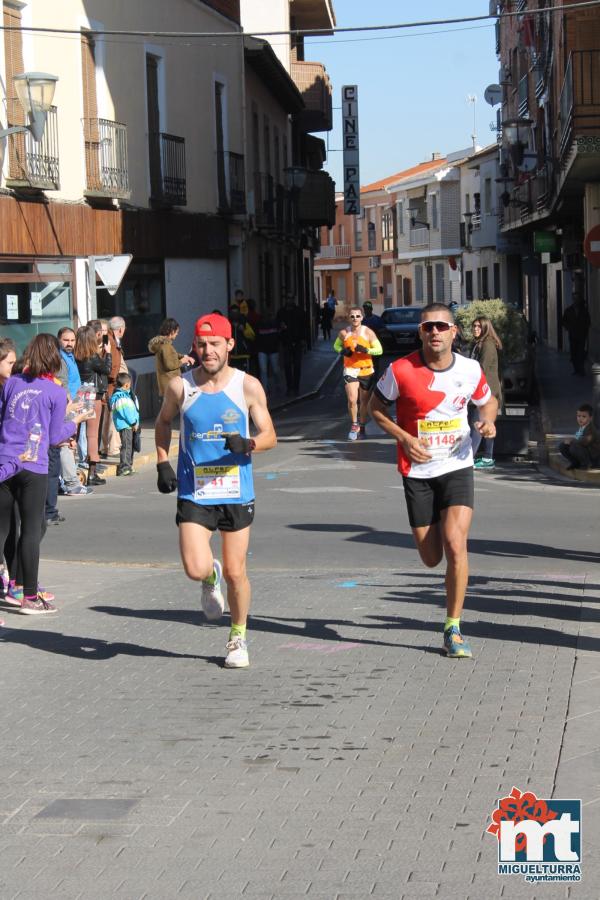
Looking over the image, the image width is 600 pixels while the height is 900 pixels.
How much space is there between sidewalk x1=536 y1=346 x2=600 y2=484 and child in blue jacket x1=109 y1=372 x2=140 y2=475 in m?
5.07

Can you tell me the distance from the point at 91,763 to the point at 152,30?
22254 mm

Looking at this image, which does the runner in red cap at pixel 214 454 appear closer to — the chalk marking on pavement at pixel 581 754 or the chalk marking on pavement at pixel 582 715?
the chalk marking on pavement at pixel 582 715

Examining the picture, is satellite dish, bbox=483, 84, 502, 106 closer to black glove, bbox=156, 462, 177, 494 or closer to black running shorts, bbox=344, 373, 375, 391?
black running shorts, bbox=344, 373, 375, 391

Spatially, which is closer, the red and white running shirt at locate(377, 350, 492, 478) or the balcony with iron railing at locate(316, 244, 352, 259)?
the red and white running shirt at locate(377, 350, 492, 478)

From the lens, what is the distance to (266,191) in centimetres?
3897

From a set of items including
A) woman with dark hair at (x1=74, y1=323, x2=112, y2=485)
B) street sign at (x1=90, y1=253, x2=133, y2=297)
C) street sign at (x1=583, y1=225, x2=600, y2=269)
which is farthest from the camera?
street sign at (x1=583, y1=225, x2=600, y2=269)

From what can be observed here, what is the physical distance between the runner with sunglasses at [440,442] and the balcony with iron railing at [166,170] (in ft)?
63.9

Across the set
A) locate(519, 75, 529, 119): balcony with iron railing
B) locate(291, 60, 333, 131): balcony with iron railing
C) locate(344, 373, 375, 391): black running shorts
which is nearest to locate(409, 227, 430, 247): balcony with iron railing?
locate(291, 60, 333, 131): balcony with iron railing

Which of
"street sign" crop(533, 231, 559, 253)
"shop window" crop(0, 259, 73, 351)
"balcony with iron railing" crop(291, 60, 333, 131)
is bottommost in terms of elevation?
"shop window" crop(0, 259, 73, 351)

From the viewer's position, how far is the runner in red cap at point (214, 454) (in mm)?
7082

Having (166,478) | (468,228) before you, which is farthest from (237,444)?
(468,228)

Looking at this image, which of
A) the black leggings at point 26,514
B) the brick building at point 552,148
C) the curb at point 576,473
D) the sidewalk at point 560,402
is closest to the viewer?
the black leggings at point 26,514

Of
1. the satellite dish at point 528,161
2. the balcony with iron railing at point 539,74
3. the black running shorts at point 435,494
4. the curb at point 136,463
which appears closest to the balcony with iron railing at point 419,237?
the balcony with iron railing at point 539,74

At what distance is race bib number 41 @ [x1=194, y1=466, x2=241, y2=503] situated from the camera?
713 centimetres
